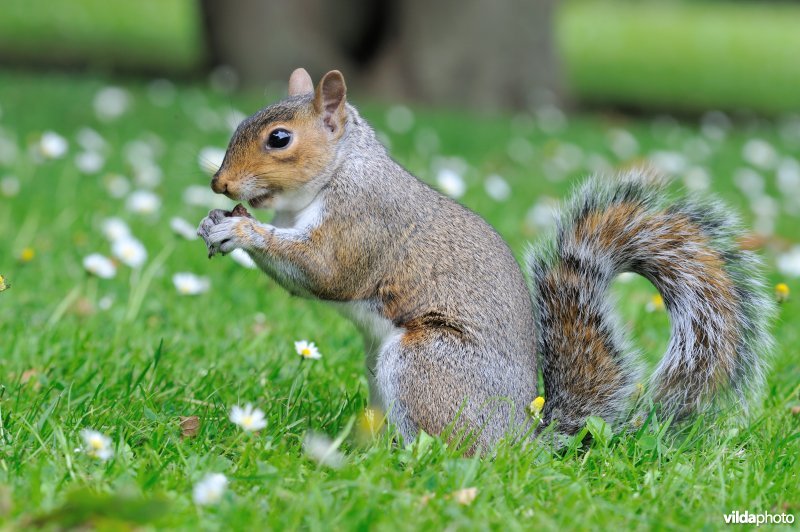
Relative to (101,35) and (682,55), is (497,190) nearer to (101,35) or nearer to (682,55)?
(101,35)

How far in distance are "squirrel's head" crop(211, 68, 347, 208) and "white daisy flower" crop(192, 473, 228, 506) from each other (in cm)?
66

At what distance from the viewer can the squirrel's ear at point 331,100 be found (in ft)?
7.02

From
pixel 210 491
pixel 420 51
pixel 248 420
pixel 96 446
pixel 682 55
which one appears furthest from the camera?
pixel 682 55

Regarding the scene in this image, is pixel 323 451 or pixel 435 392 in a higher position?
pixel 435 392

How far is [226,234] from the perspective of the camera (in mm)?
2016

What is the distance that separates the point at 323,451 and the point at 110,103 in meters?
4.65

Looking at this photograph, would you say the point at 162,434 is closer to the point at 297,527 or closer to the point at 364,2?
the point at 297,527

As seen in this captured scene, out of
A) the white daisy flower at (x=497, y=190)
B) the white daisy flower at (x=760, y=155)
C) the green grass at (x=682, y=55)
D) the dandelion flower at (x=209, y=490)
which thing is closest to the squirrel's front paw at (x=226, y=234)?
the dandelion flower at (x=209, y=490)

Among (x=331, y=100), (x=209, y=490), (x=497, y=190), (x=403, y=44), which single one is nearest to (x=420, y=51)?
(x=403, y=44)

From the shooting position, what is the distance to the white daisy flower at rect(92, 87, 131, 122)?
5.80 m

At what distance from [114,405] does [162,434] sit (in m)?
0.20

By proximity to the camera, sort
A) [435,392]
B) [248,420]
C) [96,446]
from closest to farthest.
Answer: [96,446]
[248,420]
[435,392]

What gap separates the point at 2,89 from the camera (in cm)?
638

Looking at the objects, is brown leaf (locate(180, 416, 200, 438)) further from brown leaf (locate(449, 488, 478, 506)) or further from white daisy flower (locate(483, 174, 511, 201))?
white daisy flower (locate(483, 174, 511, 201))
